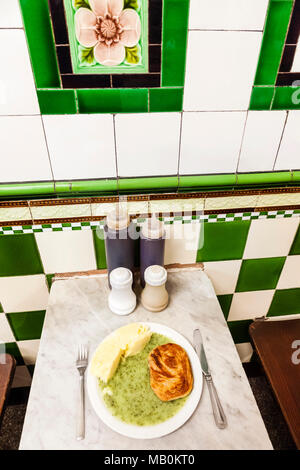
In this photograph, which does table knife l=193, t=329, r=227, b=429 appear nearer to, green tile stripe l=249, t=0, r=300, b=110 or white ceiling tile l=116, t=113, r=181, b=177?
white ceiling tile l=116, t=113, r=181, b=177

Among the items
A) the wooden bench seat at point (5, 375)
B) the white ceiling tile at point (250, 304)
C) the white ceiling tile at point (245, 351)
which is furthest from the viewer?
the white ceiling tile at point (245, 351)

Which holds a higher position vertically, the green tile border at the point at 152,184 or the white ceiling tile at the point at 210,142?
the white ceiling tile at the point at 210,142

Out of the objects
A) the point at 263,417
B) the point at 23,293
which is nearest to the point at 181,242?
the point at 23,293

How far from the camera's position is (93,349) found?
1.08 meters

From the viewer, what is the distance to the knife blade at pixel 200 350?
3.31 ft

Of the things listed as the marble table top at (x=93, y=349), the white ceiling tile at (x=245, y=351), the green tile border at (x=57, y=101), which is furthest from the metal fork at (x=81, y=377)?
the white ceiling tile at (x=245, y=351)

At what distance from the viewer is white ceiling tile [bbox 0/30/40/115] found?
94 cm

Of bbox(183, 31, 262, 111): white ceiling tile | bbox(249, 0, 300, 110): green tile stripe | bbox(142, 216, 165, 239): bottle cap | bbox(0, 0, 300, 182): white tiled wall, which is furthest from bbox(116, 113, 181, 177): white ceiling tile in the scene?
bbox(249, 0, 300, 110): green tile stripe

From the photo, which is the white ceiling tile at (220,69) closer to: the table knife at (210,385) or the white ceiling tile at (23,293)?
the table knife at (210,385)

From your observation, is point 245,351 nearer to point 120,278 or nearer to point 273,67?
point 120,278

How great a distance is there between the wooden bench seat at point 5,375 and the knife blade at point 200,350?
87cm

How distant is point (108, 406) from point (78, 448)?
0.43 feet

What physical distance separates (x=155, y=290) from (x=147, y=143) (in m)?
0.59
